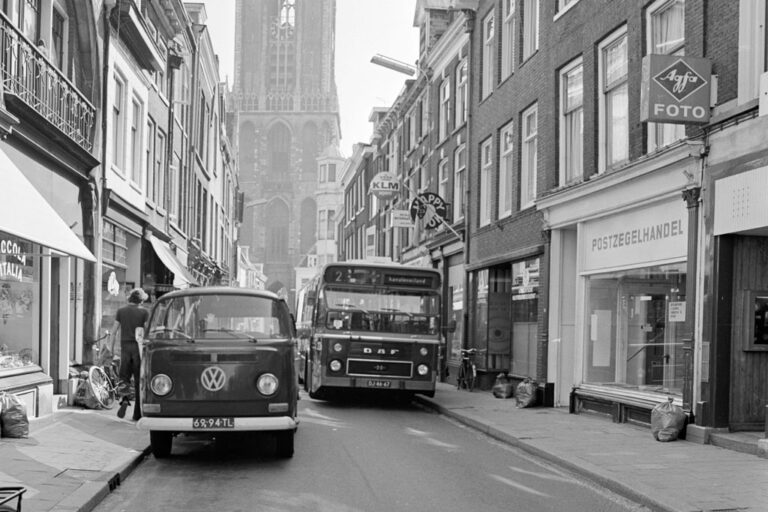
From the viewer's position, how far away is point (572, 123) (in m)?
17.5

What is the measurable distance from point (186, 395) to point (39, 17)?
706cm

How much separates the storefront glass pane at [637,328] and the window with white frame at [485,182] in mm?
7567

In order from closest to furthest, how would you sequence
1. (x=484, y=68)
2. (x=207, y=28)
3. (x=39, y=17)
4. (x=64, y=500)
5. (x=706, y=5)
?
(x=64, y=500)
(x=706, y=5)
(x=39, y=17)
(x=484, y=68)
(x=207, y=28)

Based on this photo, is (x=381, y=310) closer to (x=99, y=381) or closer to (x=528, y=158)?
(x=528, y=158)

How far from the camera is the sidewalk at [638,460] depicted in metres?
8.04

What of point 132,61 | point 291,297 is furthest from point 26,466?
point 291,297

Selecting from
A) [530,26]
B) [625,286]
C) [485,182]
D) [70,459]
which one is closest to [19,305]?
A: [70,459]

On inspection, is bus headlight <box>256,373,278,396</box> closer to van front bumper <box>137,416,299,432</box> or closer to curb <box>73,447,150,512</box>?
van front bumper <box>137,416,299,432</box>

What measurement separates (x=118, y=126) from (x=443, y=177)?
12.8 meters

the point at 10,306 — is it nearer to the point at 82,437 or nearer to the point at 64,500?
the point at 82,437

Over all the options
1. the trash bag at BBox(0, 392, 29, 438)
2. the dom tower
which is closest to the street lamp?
the trash bag at BBox(0, 392, 29, 438)

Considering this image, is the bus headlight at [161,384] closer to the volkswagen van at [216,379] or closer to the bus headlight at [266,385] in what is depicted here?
the volkswagen van at [216,379]

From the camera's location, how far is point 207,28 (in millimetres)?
36188

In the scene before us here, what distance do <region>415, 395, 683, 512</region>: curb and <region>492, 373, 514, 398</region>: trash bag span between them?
3443 mm
